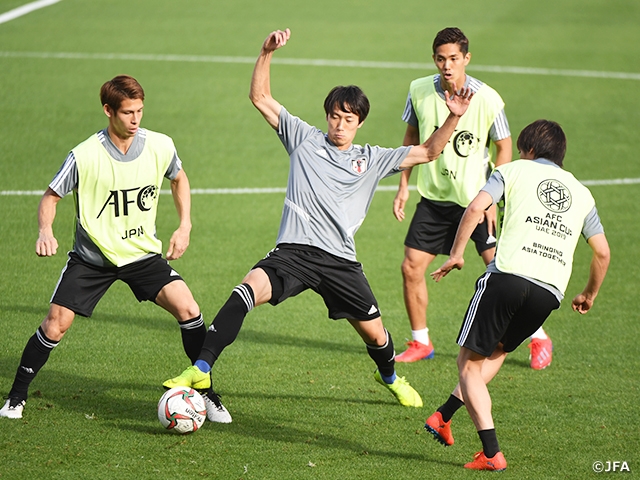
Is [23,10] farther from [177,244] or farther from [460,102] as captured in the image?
[460,102]

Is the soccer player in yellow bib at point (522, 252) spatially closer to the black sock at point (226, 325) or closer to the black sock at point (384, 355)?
the black sock at point (384, 355)

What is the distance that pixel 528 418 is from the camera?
688 cm

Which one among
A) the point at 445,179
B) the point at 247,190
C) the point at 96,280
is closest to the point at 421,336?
the point at 445,179

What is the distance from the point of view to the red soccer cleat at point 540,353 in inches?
317

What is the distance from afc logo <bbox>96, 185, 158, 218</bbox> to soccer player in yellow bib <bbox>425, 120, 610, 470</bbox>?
2189 millimetres

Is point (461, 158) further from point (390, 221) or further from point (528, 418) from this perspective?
point (390, 221)

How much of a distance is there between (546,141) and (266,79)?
2.07 m

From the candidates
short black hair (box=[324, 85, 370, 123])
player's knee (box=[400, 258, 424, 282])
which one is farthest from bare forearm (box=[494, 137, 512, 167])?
short black hair (box=[324, 85, 370, 123])

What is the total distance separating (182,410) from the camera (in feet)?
19.6

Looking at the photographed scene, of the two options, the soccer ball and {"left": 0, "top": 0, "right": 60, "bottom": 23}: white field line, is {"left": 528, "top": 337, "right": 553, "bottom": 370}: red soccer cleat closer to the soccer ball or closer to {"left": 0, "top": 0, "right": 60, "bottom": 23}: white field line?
the soccer ball

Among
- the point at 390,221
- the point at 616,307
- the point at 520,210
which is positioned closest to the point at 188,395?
the point at 520,210

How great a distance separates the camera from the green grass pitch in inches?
245

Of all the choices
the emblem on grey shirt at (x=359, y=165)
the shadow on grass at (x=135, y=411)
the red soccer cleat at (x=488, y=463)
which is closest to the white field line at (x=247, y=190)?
the shadow on grass at (x=135, y=411)

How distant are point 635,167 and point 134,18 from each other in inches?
532
